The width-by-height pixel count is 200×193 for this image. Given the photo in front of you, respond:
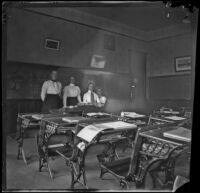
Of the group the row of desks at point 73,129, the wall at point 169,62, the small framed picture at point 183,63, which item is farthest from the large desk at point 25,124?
the small framed picture at point 183,63

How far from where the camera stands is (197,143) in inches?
53.8

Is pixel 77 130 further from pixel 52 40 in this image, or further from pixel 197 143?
pixel 197 143

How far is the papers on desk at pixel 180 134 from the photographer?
4.96 ft

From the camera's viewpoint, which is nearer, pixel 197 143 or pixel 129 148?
pixel 197 143

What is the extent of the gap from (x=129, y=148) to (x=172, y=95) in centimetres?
57

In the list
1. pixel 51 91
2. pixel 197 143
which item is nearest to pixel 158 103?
pixel 197 143

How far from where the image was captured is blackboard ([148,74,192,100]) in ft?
5.24

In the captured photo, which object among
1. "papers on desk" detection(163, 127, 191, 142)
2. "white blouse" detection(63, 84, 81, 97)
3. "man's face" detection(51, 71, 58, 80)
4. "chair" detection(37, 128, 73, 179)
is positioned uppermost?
"man's face" detection(51, 71, 58, 80)

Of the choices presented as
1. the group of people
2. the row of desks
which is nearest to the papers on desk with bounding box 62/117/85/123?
the row of desks

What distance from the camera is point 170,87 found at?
167 cm

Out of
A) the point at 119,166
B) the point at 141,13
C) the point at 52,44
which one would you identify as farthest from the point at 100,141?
the point at 141,13

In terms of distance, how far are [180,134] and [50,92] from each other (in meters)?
1.10

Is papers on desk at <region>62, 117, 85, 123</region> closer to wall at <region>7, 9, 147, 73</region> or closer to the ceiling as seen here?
wall at <region>7, 9, 147, 73</region>

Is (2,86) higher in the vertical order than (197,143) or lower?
higher
